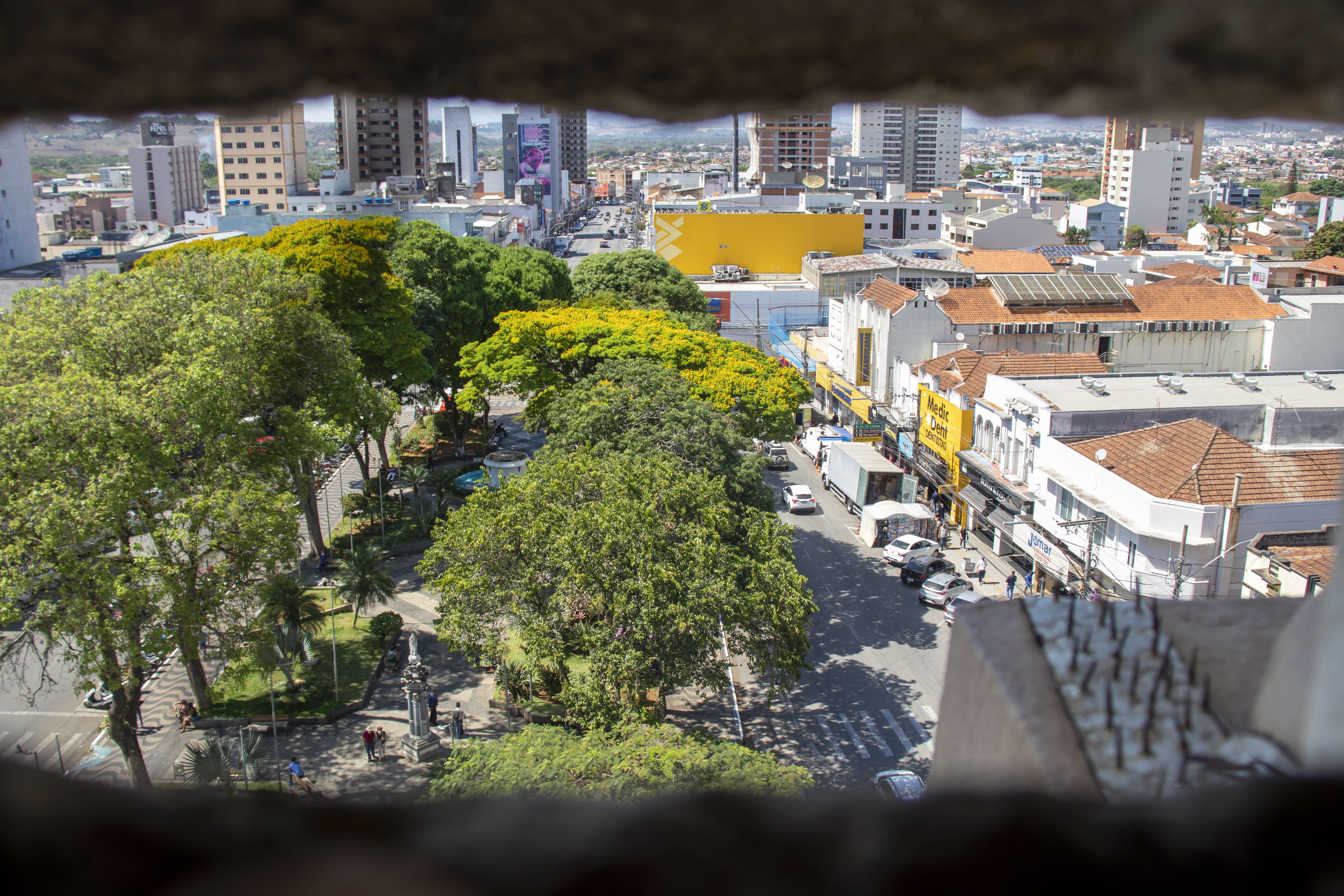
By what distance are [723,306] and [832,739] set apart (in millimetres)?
34870

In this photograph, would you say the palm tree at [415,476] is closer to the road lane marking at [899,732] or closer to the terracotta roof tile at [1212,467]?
the road lane marking at [899,732]

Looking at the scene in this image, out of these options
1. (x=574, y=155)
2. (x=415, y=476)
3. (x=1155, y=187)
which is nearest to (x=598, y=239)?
(x=574, y=155)

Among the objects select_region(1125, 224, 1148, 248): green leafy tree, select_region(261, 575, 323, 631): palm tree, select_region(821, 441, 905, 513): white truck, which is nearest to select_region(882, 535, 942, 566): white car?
select_region(821, 441, 905, 513): white truck

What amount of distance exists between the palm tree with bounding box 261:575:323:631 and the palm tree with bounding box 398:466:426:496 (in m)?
8.54

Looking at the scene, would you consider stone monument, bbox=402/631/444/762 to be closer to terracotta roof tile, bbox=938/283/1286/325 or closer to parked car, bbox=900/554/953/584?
parked car, bbox=900/554/953/584

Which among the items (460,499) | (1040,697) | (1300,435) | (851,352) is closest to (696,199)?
(851,352)

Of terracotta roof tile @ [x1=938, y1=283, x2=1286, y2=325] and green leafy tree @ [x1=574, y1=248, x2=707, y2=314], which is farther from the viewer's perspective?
green leafy tree @ [x1=574, y1=248, x2=707, y2=314]

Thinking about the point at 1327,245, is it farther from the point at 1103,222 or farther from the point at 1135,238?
the point at 1103,222

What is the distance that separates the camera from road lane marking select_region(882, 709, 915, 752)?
54.6 feet

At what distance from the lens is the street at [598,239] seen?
3570 inches

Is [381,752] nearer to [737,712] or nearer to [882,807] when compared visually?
[737,712]

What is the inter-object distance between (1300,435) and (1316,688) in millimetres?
24080

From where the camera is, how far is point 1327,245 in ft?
Result: 192

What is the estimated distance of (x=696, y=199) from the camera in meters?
79.2
